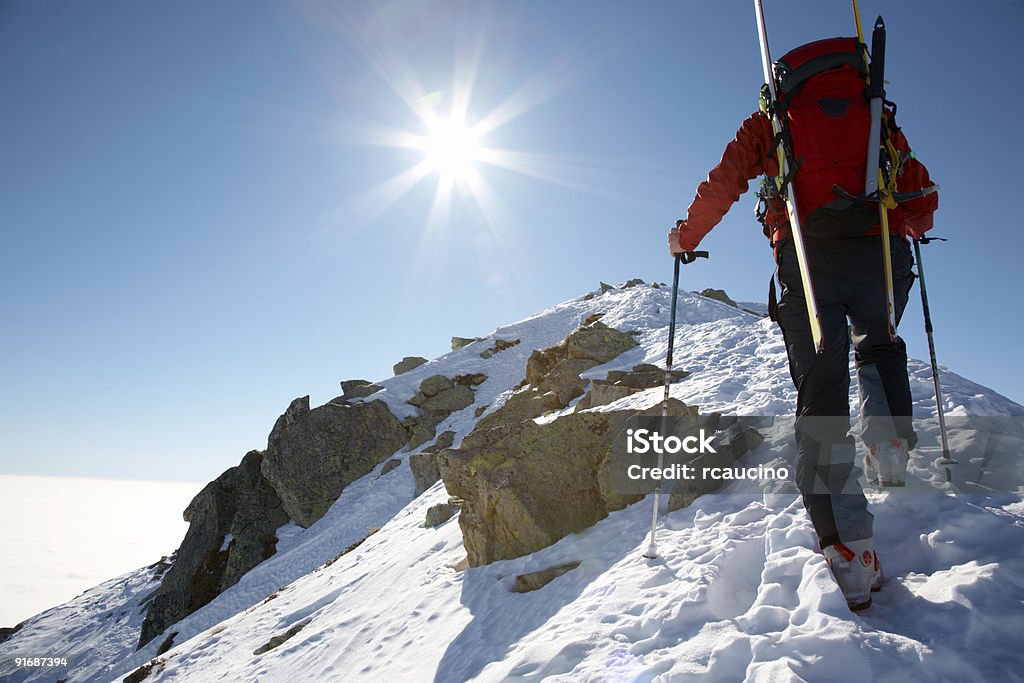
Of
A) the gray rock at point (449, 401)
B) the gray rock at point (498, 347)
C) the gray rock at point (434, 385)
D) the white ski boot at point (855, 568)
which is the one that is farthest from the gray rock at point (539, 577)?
the gray rock at point (498, 347)

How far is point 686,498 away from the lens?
5184 mm

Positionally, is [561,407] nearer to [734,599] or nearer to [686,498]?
[686,498]

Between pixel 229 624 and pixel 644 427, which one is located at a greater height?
pixel 644 427

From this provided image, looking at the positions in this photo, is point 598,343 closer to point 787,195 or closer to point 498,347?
point 787,195

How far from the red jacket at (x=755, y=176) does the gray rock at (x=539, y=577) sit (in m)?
3.75

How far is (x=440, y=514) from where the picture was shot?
33.4ft

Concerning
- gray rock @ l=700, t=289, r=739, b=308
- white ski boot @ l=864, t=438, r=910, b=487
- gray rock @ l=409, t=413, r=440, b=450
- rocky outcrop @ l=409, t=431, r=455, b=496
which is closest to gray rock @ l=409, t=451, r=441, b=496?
rocky outcrop @ l=409, t=431, r=455, b=496

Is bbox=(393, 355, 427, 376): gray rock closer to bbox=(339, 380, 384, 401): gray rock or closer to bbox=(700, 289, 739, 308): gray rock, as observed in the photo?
bbox=(339, 380, 384, 401): gray rock

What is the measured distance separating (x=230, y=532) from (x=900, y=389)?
28350 mm

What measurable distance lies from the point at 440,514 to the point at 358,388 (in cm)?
2502

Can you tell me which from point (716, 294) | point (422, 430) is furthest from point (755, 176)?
point (716, 294)

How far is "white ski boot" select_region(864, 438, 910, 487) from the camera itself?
11.0ft

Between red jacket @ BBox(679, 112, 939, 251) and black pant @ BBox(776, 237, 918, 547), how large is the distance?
0.73 feet

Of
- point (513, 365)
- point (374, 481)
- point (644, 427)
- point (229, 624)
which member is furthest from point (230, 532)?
point (644, 427)
